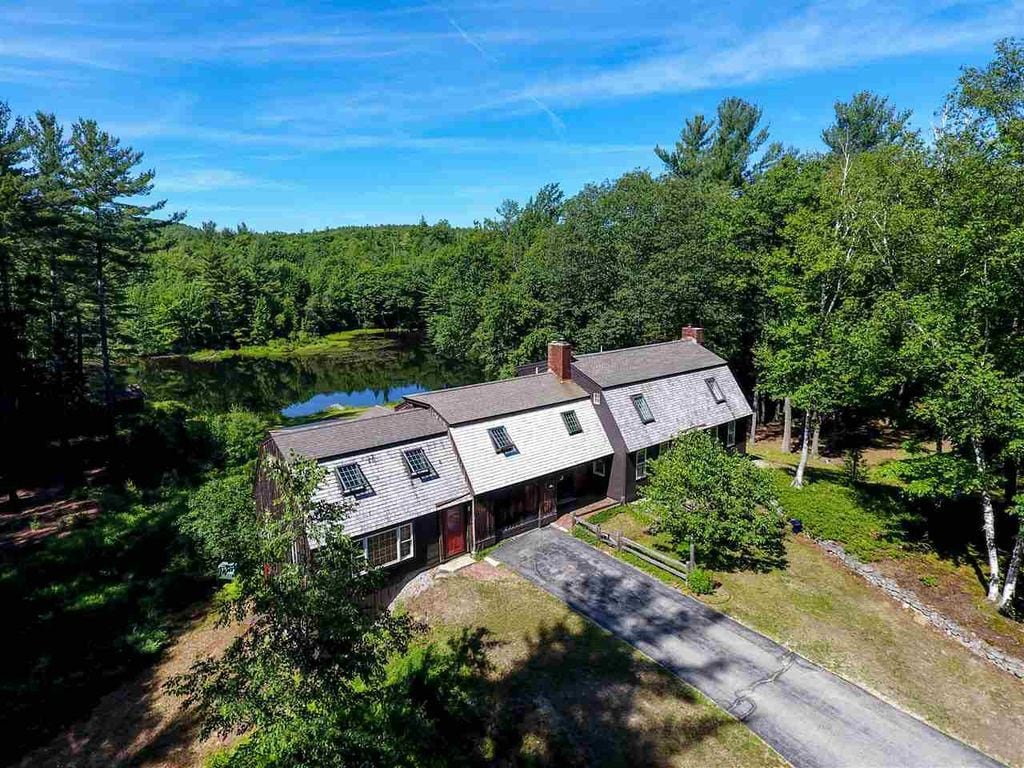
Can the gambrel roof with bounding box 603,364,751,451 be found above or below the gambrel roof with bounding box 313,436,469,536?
above

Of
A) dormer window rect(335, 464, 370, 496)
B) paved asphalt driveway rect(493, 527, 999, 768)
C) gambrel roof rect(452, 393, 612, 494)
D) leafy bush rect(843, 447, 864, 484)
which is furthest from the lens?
leafy bush rect(843, 447, 864, 484)

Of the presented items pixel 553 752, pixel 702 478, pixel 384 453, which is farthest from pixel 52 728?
pixel 702 478

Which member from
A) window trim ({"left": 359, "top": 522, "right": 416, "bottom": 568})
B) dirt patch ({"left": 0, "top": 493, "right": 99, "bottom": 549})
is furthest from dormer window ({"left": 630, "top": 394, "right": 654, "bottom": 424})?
dirt patch ({"left": 0, "top": 493, "right": 99, "bottom": 549})

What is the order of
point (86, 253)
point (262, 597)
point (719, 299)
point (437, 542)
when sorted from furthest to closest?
point (719, 299)
point (86, 253)
point (437, 542)
point (262, 597)

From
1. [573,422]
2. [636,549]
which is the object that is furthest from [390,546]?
[573,422]

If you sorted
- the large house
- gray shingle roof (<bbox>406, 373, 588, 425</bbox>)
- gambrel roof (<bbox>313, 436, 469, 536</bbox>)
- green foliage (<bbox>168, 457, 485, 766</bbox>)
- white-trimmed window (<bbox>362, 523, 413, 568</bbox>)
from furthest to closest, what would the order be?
1. gray shingle roof (<bbox>406, 373, 588, 425</bbox>)
2. the large house
3. white-trimmed window (<bbox>362, 523, 413, 568</bbox>)
4. gambrel roof (<bbox>313, 436, 469, 536</bbox>)
5. green foliage (<bbox>168, 457, 485, 766</bbox>)

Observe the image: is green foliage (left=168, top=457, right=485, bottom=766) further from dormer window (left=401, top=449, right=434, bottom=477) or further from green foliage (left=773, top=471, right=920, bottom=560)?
green foliage (left=773, top=471, right=920, bottom=560)

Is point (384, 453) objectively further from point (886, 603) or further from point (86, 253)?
point (86, 253)
